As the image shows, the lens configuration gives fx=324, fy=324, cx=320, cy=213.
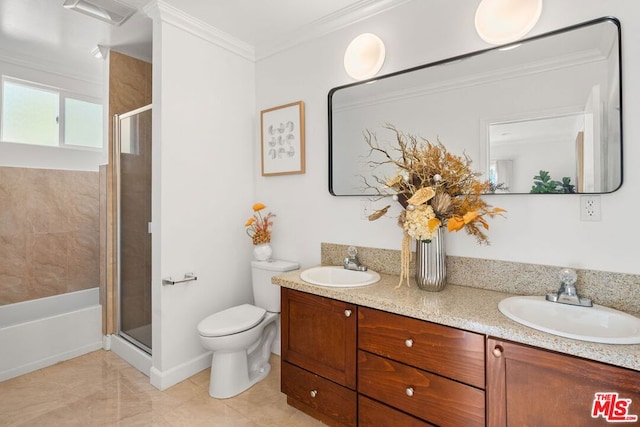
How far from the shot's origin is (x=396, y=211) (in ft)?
6.49

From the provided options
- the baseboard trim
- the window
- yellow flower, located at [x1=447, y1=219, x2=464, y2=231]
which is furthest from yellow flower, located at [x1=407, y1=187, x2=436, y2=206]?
the window

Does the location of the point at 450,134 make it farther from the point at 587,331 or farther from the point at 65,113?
the point at 65,113

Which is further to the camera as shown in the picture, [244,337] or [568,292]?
[244,337]

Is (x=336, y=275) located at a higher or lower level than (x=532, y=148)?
lower

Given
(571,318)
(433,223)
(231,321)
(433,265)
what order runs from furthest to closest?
(231,321) < (433,265) < (433,223) < (571,318)

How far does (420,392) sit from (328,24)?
227 centimetres

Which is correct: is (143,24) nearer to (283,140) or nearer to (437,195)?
(283,140)

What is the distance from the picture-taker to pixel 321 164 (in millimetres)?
2330

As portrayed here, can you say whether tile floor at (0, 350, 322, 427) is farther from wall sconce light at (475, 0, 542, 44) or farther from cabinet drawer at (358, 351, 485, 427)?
wall sconce light at (475, 0, 542, 44)

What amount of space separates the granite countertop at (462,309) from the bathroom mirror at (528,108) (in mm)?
585

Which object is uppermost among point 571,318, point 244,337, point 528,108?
point 528,108

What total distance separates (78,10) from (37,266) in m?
2.35

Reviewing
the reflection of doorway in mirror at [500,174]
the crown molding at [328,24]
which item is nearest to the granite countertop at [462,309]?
the reflection of doorway in mirror at [500,174]

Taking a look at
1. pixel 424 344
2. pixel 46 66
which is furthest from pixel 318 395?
pixel 46 66
